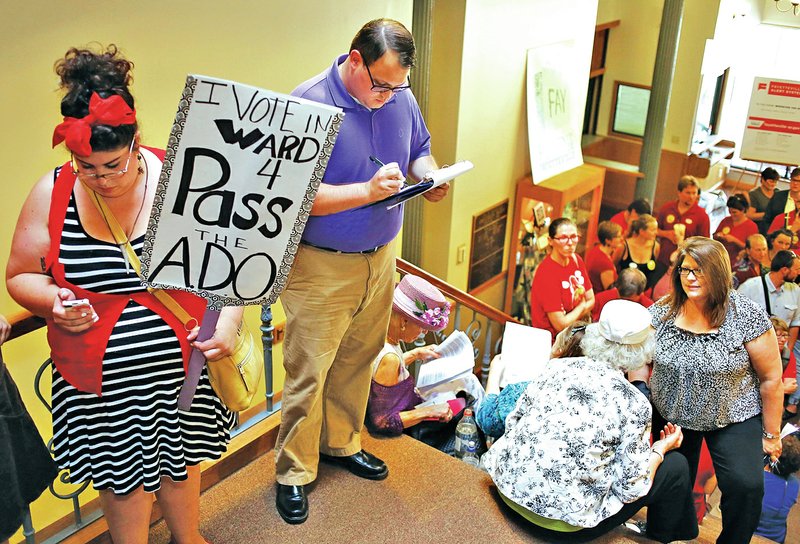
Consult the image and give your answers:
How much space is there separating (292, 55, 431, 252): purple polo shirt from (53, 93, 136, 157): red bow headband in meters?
0.69

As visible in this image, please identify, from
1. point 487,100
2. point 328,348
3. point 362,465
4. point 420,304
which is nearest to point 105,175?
point 328,348

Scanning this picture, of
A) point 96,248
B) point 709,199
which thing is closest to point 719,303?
point 96,248

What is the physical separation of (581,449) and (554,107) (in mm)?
5193

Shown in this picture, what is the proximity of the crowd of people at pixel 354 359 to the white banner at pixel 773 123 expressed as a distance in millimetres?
4183

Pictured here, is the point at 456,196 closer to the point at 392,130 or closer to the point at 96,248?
the point at 392,130

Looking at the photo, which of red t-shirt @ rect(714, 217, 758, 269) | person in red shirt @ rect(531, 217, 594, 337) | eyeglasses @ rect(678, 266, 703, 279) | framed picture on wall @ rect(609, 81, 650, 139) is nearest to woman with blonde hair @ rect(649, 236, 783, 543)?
eyeglasses @ rect(678, 266, 703, 279)

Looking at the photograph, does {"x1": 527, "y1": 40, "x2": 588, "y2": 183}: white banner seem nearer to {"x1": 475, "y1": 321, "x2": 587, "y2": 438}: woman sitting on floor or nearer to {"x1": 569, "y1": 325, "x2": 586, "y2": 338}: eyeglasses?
{"x1": 475, "y1": 321, "x2": 587, "y2": 438}: woman sitting on floor

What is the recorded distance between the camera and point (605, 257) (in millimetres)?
6484

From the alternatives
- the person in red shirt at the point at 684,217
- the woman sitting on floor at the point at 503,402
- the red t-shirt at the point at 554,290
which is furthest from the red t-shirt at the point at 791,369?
the woman sitting on floor at the point at 503,402

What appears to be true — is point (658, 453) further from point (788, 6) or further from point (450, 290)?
point (788, 6)

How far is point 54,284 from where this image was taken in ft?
6.89

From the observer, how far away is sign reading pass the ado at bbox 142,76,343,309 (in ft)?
6.63

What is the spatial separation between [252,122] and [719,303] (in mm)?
2186

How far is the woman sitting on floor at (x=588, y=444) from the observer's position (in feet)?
9.42
